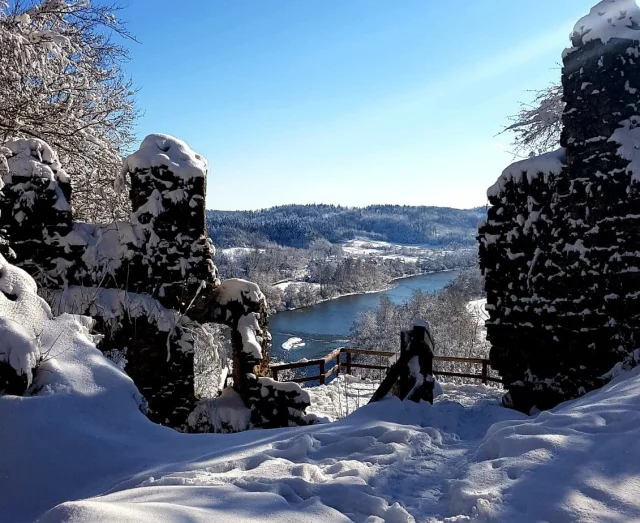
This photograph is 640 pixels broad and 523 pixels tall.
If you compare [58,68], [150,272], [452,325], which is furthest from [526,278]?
[452,325]

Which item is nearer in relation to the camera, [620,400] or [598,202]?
[620,400]

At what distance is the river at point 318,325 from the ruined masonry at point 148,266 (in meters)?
18.6

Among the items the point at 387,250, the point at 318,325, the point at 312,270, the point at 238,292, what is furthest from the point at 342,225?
the point at 238,292

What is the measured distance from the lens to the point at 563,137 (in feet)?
24.0

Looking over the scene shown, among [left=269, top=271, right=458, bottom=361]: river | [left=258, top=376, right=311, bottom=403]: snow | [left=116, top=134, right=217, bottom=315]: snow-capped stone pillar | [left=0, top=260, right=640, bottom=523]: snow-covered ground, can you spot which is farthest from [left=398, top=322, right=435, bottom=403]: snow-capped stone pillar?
[left=269, top=271, right=458, bottom=361]: river

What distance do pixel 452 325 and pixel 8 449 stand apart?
3268 cm

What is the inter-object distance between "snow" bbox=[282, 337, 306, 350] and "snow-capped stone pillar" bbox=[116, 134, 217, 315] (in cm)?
2661

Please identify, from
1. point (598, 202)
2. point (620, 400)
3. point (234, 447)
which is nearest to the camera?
point (620, 400)

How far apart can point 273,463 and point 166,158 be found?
6710mm

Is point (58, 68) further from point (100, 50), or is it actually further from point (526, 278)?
point (526, 278)

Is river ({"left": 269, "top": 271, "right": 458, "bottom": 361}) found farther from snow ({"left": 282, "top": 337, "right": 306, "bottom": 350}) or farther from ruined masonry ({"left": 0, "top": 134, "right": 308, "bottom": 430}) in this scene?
ruined masonry ({"left": 0, "top": 134, "right": 308, "bottom": 430})

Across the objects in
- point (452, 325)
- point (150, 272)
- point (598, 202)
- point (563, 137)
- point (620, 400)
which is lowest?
point (452, 325)

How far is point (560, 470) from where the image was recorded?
8.20ft

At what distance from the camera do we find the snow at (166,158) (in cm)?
841
